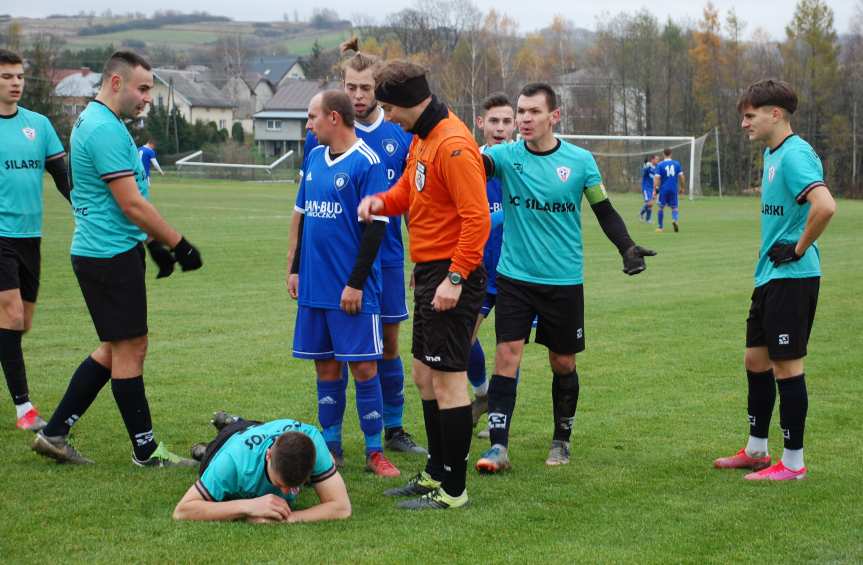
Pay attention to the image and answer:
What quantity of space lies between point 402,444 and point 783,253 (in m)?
2.76

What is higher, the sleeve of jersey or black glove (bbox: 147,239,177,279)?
the sleeve of jersey

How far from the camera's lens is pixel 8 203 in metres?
7.06

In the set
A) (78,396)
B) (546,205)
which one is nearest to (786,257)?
(546,205)

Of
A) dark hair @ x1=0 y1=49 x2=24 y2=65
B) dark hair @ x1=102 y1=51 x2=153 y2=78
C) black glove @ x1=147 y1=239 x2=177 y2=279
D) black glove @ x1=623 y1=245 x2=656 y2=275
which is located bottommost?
black glove @ x1=623 y1=245 x2=656 y2=275

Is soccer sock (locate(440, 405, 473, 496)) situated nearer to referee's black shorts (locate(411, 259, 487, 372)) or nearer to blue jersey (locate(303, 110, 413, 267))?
referee's black shorts (locate(411, 259, 487, 372))

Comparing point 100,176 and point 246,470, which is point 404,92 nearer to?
point 100,176

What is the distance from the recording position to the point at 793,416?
6055 millimetres

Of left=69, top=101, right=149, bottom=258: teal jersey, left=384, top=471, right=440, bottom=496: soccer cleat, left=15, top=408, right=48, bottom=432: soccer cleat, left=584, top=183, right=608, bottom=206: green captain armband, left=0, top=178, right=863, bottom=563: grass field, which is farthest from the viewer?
left=15, top=408, right=48, bottom=432: soccer cleat

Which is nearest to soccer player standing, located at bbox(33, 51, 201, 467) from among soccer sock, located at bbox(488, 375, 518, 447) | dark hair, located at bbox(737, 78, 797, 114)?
soccer sock, located at bbox(488, 375, 518, 447)

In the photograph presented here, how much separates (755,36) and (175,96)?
216 ft

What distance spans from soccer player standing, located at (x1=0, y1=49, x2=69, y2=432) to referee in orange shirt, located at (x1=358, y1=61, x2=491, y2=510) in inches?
114

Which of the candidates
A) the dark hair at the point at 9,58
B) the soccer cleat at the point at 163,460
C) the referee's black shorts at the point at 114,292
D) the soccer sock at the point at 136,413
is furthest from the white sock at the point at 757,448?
the dark hair at the point at 9,58

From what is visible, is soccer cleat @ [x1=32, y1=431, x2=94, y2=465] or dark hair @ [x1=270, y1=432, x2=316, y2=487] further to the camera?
soccer cleat @ [x1=32, y1=431, x2=94, y2=465]

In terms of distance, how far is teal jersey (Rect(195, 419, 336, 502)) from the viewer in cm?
511
